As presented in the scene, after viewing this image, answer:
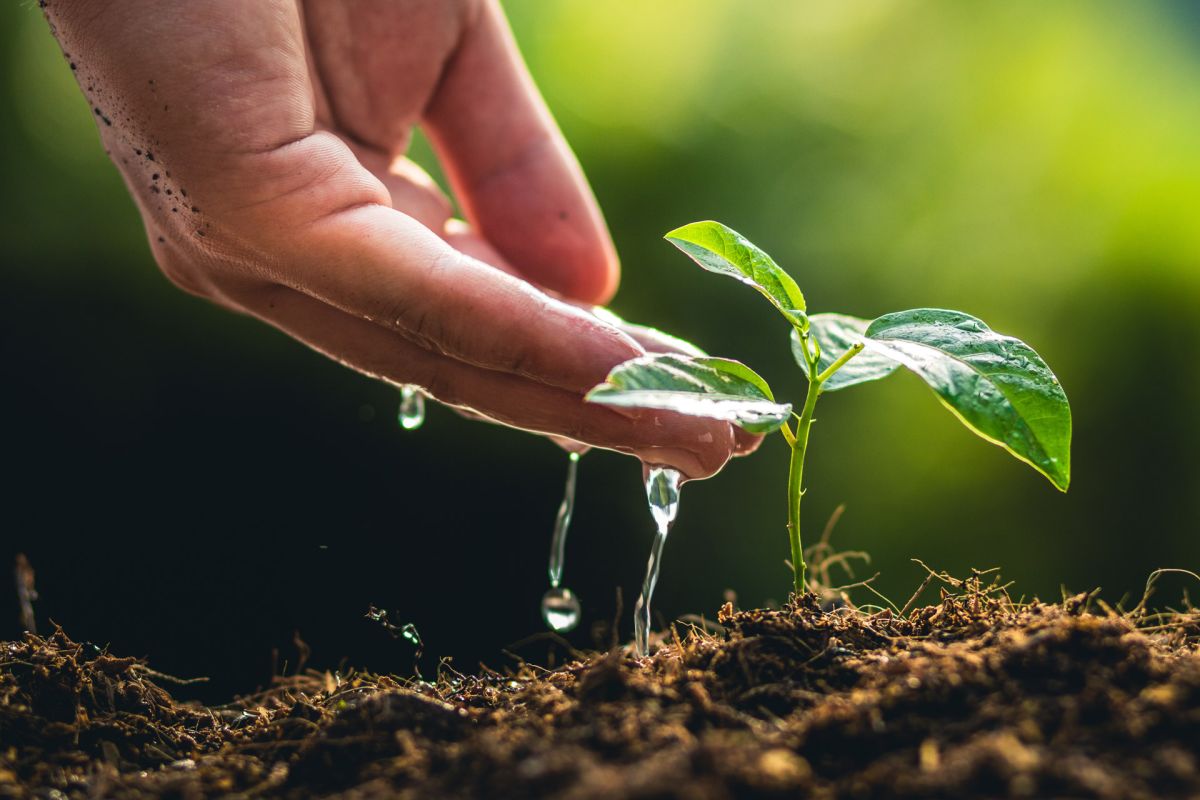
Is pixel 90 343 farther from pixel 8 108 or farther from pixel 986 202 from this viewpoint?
pixel 986 202

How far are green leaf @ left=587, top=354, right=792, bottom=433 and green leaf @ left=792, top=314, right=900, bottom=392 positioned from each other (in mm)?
129

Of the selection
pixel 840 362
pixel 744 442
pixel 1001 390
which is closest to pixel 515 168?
pixel 744 442

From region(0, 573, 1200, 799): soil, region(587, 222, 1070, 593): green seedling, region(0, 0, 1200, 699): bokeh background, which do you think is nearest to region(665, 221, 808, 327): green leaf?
region(587, 222, 1070, 593): green seedling

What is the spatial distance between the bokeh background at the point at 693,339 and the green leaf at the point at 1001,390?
83.5 inches

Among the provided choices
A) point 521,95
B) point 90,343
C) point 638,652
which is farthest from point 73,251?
point 638,652

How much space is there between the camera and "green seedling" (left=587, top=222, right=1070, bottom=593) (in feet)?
3.10

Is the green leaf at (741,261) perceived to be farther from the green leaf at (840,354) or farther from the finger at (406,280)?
the finger at (406,280)

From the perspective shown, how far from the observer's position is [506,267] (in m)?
2.08

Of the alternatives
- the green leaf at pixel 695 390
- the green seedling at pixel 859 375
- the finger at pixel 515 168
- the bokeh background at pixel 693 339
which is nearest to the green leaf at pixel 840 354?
the green seedling at pixel 859 375

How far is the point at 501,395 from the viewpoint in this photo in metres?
1.30

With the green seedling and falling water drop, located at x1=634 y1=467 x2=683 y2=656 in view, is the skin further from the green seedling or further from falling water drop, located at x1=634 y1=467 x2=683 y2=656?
the green seedling

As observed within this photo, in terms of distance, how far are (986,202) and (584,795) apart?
3.50 metres

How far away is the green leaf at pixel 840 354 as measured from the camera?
1149mm

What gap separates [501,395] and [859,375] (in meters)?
0.50
